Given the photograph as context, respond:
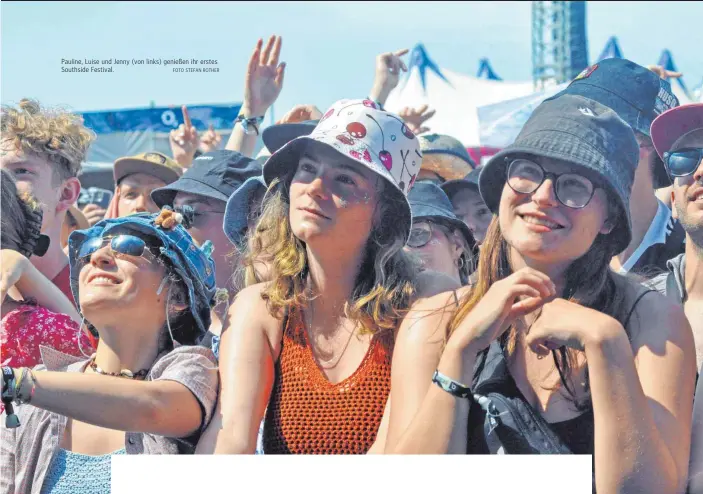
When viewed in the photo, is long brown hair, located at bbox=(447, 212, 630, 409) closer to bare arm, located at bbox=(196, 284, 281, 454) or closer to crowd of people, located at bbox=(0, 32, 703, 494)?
crowd of people, located at bbox=(0, 32, 703, 494)

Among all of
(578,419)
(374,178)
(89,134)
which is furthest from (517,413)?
(89,134)

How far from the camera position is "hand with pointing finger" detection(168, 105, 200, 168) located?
5117 mm

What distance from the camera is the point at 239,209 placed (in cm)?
326

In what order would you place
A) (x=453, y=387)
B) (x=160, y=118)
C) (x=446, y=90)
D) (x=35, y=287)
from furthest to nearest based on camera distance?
1. (x=446, y=90)
2. (x=160, y=118)
3. (x=35, y=287)
4. (x=453, y=387)


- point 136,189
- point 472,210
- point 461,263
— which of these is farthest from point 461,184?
point 136,189

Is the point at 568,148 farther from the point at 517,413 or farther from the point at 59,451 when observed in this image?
the point at 59,451

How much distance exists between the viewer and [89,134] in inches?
147

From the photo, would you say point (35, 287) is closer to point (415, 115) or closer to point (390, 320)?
point (390, 320)

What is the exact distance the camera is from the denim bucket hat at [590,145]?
216 cm

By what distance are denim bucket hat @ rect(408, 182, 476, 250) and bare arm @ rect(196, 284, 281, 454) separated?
3.69 feet

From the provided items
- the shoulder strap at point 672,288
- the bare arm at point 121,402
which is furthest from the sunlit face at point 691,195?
the bare arm at point 121,402

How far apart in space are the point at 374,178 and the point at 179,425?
32.0 inches

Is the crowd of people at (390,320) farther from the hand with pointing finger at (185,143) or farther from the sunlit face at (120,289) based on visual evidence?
the hand with pointing finger at (185,143)

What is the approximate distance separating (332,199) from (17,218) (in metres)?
1.29
